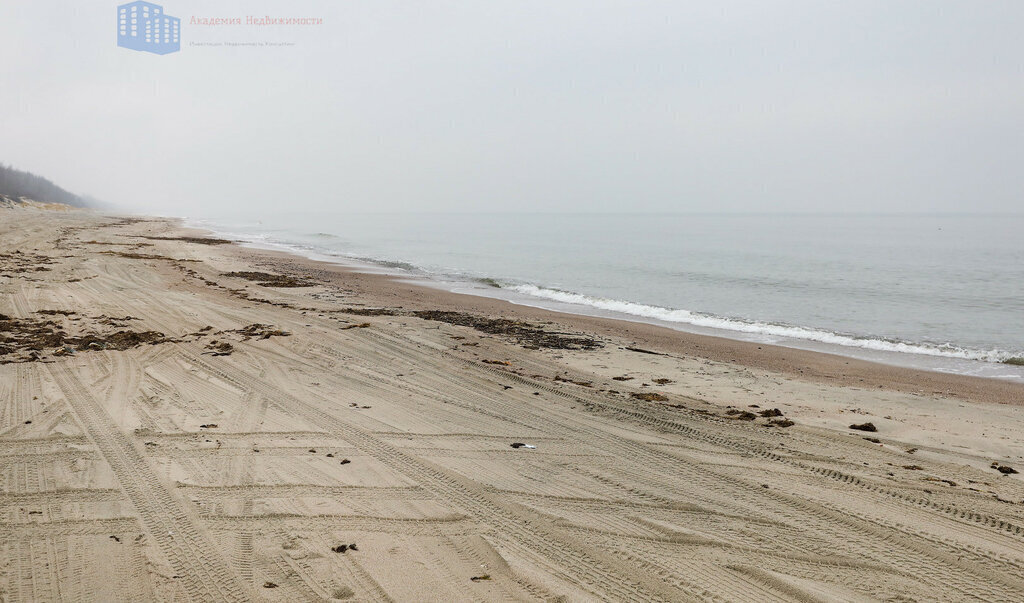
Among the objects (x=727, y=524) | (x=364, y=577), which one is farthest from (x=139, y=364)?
(x=727, y=524)

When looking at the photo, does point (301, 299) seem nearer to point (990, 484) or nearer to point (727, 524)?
point (727, 524)

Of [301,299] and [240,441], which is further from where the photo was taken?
[301,299]

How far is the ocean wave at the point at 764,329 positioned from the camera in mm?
12430

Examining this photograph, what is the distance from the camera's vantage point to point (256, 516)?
3.84m

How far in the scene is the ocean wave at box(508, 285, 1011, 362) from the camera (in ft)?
40.8

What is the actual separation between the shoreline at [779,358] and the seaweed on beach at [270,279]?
3.06 m

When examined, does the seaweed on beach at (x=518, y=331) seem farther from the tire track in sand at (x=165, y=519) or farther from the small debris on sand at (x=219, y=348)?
the tire track in sand at (x=165, y=519)

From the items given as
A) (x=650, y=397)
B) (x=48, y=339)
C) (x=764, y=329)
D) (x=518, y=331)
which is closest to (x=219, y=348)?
(x=48, y=339)

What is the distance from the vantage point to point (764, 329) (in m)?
14.7

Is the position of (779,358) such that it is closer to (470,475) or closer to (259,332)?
(470,475)

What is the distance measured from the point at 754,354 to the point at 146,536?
1068cm

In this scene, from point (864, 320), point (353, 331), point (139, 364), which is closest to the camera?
point (139, 364)

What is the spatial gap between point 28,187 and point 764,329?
118564 millimetres

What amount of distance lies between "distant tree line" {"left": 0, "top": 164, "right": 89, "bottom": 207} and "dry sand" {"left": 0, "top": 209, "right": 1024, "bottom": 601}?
3486 inches
